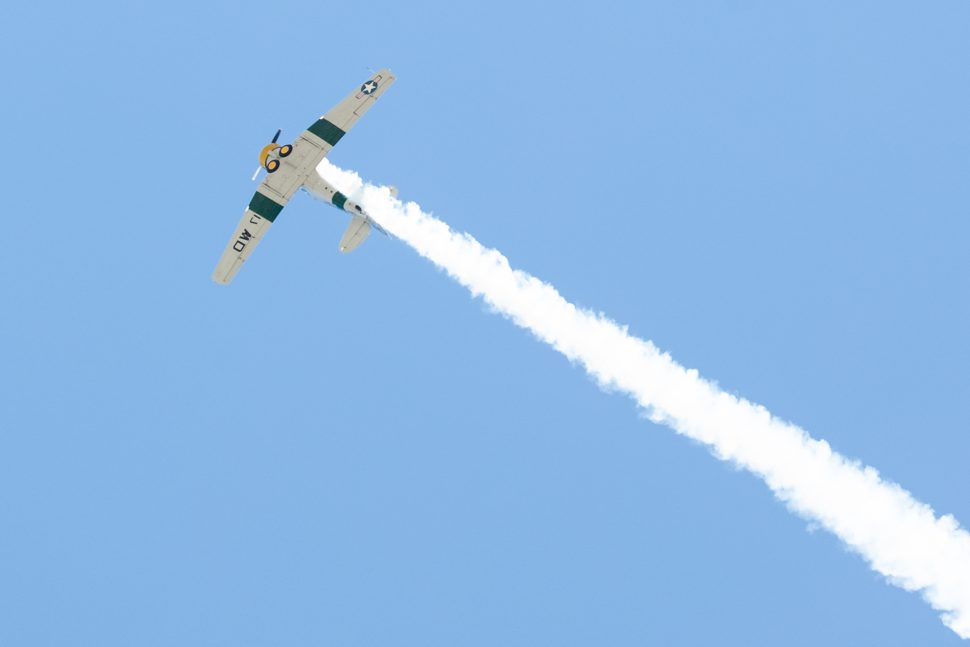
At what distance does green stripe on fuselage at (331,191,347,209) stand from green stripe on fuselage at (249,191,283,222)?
3111 millimetres

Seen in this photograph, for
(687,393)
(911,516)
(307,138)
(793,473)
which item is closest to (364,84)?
(307,138)

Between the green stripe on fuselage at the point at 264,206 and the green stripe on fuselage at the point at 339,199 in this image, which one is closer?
the green stripe on fuselage at the point at 339,199

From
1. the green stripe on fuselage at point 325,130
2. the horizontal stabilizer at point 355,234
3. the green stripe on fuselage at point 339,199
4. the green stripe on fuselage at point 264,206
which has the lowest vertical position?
the green stripe on fuselage at point 264,206

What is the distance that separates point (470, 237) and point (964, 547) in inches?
1158

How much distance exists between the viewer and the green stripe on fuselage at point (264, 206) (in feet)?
240

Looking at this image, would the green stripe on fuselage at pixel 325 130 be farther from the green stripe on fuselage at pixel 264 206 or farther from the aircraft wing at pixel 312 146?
the green stripe on fuselage at pixel 264 206

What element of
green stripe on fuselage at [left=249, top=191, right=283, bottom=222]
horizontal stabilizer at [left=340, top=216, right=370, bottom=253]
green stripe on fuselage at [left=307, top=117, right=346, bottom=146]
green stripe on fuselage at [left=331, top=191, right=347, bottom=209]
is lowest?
green stripe on fuselage at [left=249, top=191, right=283, bottom=222]

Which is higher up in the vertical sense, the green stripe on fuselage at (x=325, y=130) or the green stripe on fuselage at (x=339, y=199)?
the green stripe on fuselage at (x=325, y=130)

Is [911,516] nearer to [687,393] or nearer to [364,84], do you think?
[687,393]

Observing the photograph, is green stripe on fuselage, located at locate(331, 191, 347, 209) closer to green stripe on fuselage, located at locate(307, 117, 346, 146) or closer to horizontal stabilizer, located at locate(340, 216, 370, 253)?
horizontal stabilizer, located at locate(340, 216, 370, 253)

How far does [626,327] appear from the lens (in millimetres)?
70438

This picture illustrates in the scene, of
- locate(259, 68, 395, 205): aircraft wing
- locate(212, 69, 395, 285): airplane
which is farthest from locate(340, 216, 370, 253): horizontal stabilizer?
locate(259, 68, 395, 205): aircraft wing

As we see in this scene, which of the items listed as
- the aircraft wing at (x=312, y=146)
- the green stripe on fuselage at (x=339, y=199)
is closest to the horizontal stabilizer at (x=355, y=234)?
the green stripe on fuselage at (x=339, y=199)

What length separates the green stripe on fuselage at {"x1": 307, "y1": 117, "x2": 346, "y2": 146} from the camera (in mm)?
72750
